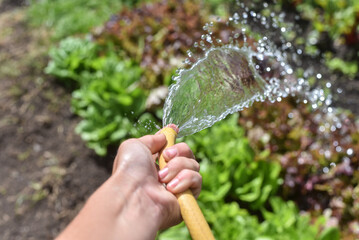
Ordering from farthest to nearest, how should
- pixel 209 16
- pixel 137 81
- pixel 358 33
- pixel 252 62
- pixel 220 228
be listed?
pixel 209 16, pixel 358 33, pixel 137 81, pixel 252 62, pixel 220 228

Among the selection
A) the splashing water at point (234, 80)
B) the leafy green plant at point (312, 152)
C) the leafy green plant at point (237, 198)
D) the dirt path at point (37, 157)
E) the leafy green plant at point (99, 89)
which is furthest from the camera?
the leafy green plant at point (99, 89)

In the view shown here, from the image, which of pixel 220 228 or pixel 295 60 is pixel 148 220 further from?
pixel 295 60

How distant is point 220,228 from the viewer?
2350mm

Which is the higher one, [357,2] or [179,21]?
[179,21]

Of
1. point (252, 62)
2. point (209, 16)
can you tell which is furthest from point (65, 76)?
point (252, 62)

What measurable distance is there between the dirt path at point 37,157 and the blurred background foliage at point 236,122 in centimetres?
19

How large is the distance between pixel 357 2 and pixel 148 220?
3346 millimetres

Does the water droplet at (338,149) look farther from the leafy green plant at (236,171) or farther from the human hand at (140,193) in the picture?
the human hand at (140,193)

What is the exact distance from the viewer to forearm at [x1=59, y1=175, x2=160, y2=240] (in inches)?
40.6

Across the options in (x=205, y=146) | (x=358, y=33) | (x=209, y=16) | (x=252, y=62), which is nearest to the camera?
(x=205, y=146)

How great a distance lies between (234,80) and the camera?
7.14 ft

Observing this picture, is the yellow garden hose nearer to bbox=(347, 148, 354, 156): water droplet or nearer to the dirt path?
bbox=(347, 148, 354, 156): water droplet

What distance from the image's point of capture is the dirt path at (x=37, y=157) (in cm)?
298

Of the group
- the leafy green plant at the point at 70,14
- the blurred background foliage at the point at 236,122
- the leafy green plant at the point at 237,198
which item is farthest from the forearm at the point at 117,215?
the leafy green plant at the point at 70,14
